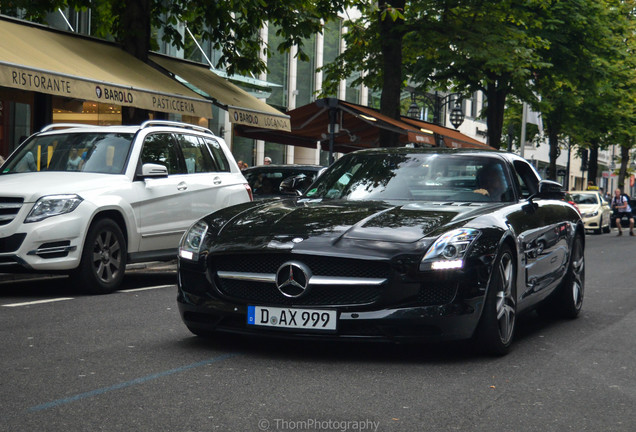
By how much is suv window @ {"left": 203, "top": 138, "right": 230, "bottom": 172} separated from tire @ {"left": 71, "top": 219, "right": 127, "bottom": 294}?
7.88 feet

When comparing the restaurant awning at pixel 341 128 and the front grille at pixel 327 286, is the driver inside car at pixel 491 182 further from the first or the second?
the restaurant awning at pixel 341 128

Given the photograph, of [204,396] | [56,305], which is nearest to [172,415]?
[204,396]

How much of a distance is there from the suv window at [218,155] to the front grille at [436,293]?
6945mm

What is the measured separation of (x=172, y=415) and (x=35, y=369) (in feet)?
4.77

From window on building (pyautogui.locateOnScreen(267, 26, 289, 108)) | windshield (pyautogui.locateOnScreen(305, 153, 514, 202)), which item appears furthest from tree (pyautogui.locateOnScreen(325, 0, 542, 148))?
windshield (pyautogui.locateOnScreen(305, 153, 514, 202))

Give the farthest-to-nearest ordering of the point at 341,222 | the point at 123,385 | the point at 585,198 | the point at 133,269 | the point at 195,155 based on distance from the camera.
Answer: the point at 585,198, the point at 133,269, the point at 195,155, the point at 341,222, the point at 123,385

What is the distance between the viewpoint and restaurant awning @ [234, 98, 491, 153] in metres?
21.1

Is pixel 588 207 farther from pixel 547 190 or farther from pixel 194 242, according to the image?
pixel 194 242

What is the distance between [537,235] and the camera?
296 inches

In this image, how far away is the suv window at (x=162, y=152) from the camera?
443 inches

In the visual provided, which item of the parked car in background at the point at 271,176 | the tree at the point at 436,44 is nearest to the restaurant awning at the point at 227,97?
the parked car in background at the point at 271,176

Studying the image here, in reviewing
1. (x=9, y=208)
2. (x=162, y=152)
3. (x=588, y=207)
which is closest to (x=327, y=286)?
(x=9, y=208)

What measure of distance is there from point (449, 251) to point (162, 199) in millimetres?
5723

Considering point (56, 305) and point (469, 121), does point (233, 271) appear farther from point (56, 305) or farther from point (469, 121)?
point (469, 121)
